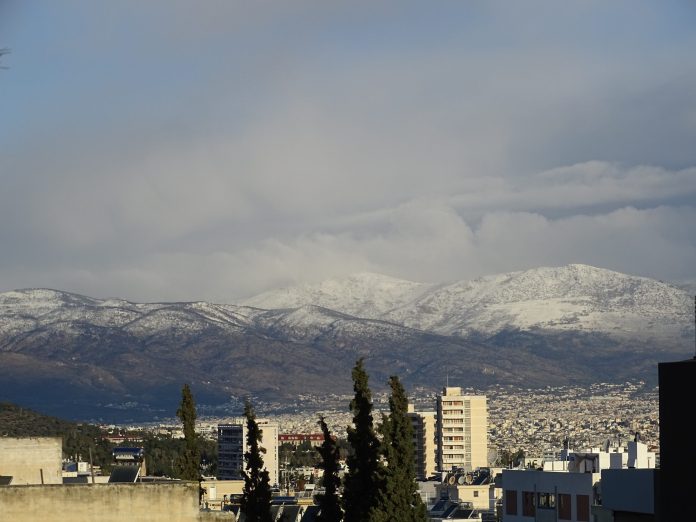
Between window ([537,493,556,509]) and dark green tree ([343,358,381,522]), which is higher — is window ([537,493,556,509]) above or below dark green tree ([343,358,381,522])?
below

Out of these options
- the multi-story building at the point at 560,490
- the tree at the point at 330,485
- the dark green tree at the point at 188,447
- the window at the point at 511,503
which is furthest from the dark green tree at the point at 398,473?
the window at the point at 511,503

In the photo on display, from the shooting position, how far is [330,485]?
166ft

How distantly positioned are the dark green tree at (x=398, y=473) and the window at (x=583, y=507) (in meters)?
32.2

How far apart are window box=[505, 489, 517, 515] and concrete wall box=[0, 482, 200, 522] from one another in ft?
176

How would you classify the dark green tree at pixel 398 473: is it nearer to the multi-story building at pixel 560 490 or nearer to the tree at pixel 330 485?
the tree at pixel 330 485

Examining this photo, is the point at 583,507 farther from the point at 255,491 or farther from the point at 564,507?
the point at 255,491

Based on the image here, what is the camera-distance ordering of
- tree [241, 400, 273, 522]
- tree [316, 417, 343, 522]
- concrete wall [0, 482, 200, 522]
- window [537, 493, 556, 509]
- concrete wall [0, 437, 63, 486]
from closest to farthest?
concrete wall [0, 482, 200, 522]
concrete wall [0, 437, 63, 486]
tree [316, 417, 343, 522]
tree [241, 400, 273, 522]
window [537, 493, 556, 509]

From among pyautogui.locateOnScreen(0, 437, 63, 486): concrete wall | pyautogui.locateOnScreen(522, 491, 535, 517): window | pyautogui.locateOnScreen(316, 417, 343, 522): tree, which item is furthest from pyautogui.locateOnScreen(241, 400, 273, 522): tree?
pyautogui.locateOnScreen(522, 491, 535, 517): window

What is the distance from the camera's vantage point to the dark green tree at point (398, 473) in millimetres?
43719

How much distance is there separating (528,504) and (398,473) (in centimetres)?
4058

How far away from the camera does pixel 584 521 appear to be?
251ft

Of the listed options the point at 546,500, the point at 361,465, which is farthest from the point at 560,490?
the point at 361,465

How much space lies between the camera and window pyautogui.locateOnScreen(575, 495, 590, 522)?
76238mm

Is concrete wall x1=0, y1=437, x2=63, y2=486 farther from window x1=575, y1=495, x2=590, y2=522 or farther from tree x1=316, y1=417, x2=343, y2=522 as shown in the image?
window x1=575, y1=495, x2=590, y2=522
